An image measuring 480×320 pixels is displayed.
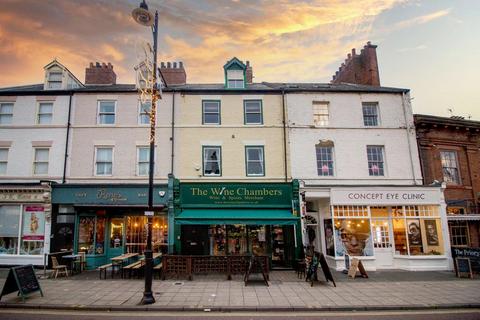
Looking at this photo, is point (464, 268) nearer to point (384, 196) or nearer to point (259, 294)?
point (384, 196)

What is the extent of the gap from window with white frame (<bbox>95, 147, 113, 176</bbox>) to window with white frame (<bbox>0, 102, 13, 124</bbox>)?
5554 mm

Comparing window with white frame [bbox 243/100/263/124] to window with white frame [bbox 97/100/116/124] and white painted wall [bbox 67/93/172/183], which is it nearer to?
white painted wall [bbox 67/93/172/183]

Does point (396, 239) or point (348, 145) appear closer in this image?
point (396, 239)

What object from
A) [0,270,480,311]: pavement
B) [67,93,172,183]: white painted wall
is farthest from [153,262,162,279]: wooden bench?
[67,93,172,183]: white painted wall

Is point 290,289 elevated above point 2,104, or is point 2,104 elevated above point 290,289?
point 2,104

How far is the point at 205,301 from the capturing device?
29.7 feet

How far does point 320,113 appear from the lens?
57.0 feet

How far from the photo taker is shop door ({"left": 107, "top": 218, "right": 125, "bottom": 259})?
16.0 metres

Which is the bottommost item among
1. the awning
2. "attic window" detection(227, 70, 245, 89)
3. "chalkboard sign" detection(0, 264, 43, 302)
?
"chalkboard sign" detection(0, 264, 43, 302)

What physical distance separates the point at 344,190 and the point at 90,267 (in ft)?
46.6

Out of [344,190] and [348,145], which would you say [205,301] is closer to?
[344,190]

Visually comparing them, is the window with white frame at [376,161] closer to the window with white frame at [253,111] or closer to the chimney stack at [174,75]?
the window with white frame at [253,111]

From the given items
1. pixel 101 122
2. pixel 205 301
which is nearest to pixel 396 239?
pixel 205 301

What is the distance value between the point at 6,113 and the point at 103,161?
6.56 meters
